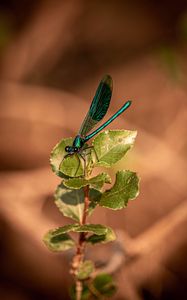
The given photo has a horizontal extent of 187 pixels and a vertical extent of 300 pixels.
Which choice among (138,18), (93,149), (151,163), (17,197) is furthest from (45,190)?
(138,18)

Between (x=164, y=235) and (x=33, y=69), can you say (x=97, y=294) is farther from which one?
(x=33, y=69)

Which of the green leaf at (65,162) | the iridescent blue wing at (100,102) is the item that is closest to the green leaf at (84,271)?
the green leaf at (65,162)

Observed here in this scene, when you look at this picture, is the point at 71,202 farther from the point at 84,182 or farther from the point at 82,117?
the point at 82,117

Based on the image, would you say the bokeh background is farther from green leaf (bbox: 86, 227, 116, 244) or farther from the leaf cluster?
the leaf cluster

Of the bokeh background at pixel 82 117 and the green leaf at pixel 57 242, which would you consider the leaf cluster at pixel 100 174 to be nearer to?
the green leaf at pixel 57 242

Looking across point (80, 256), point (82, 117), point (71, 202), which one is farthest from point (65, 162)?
point (82, 117)
